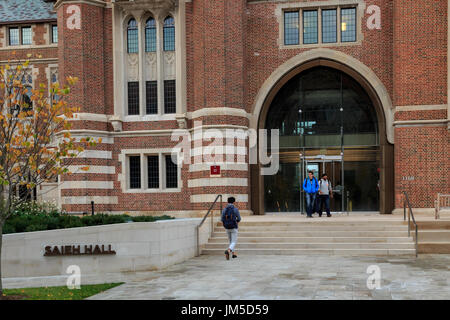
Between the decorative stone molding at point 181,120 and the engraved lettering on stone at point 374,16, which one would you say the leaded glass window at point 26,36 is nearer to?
the decorative stone molding at point 181,120

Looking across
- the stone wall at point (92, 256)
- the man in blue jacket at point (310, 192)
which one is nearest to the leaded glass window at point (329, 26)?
the man in blue jacket at point (310, 192)

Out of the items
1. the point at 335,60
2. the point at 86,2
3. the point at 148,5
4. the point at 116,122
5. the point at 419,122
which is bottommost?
the point at 419,122

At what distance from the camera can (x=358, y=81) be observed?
76.8 ft

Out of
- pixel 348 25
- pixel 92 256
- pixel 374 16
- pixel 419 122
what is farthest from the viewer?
pixel 348 25

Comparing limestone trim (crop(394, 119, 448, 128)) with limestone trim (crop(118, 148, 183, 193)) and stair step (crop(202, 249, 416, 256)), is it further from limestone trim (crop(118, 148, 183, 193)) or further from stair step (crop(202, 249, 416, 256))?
limestone trim (crop(118, 148, 183, 193))

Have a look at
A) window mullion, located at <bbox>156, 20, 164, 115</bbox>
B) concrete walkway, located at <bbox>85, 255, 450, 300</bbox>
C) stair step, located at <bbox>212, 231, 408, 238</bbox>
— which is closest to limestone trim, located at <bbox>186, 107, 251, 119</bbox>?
window mullion, located at <bbox>156, 20, 164, 115</bbox>

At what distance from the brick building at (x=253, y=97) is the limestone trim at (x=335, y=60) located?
0.05m

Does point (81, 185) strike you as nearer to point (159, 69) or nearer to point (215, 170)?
point (215, 170)

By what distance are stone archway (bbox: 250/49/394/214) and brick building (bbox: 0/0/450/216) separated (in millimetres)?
49

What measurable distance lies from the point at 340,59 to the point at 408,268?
1251cm

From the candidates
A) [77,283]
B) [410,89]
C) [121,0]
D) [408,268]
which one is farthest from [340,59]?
[77,283]

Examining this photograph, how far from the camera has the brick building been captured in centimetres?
2161

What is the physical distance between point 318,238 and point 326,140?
837cm

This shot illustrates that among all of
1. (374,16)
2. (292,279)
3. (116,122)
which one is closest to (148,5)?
(116,122)
